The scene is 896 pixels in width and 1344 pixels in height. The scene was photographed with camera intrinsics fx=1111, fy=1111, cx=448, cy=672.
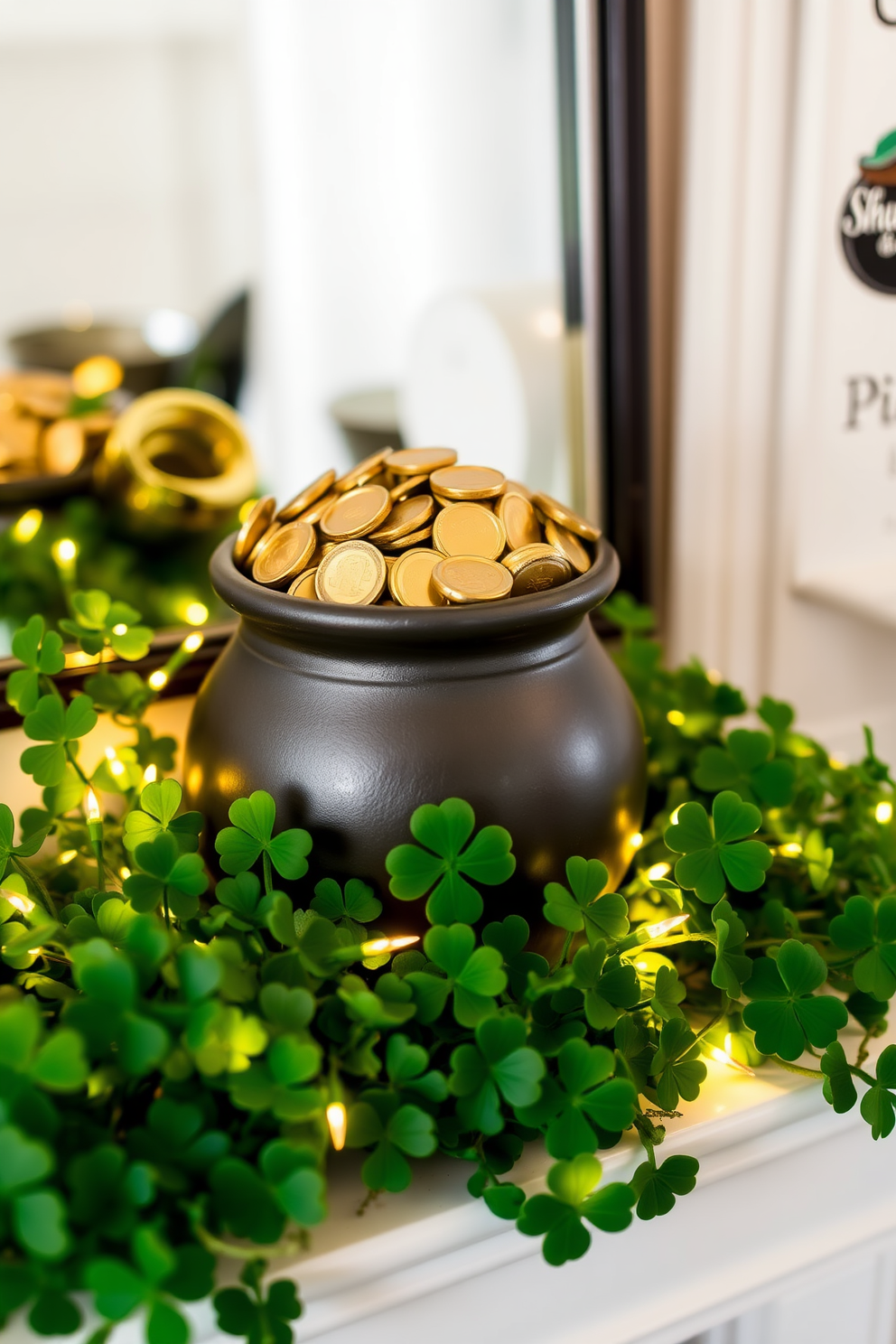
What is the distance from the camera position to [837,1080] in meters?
0.56

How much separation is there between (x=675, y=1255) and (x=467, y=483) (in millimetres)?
436

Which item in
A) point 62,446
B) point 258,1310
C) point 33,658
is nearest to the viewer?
point 258,1310

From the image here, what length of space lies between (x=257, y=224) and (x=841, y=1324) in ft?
3.92

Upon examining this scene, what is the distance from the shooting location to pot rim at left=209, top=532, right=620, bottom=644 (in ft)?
1.78

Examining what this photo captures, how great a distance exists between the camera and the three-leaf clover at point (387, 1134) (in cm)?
49

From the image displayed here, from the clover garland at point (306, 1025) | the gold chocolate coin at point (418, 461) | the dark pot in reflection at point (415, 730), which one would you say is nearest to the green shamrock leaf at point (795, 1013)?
the clover garland at point (306, 1025)

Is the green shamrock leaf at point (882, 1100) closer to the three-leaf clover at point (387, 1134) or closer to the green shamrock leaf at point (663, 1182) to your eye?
the green shamrock leaf at point (663, 1182)

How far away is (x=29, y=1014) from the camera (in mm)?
424

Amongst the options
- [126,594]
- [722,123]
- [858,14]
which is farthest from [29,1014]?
[858,14]

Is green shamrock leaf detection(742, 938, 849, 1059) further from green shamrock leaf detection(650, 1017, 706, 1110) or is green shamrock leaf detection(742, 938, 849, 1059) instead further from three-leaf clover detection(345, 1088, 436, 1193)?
three-leaf clover detection(345, 1088, 436, 1193)

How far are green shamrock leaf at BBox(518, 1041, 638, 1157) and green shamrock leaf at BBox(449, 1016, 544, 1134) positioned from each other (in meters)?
0.02

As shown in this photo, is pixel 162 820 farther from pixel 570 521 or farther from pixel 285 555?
pixel 570 521

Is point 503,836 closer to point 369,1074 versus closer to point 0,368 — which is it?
point 369,1074

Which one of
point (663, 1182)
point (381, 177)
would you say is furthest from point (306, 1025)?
point (381, 177)
